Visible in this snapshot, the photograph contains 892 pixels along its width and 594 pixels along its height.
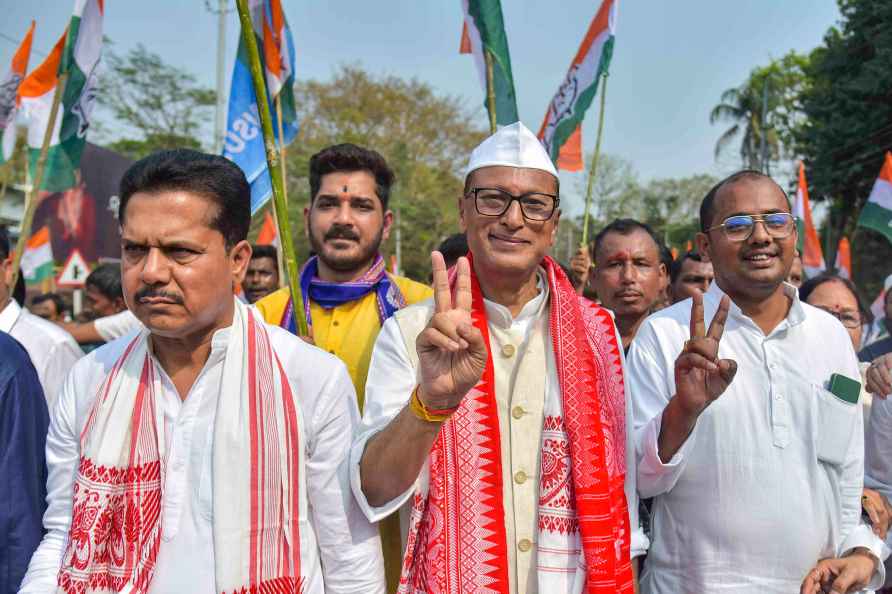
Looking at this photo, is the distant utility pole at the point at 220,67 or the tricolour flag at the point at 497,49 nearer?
the tricolour flag at the point at 497,49

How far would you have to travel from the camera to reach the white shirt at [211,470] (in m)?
1.77

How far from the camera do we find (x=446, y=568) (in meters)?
1.91

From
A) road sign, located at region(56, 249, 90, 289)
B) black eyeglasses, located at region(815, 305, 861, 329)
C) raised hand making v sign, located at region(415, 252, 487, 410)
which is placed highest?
road sign, located at region(56, 249, 90, 289)

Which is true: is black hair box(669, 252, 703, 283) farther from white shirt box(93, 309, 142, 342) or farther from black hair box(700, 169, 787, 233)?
white shirt box(93, 309, 142, 342)

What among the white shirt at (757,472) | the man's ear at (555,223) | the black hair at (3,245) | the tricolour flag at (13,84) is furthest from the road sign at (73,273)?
the white shirt at (757,472)

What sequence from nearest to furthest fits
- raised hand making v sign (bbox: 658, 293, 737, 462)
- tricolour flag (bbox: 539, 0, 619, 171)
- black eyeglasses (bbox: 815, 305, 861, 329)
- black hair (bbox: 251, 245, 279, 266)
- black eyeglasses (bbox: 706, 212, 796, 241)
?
raised hand making v sign (bbox: 658, 293, 737, 462)
black eyeglasses (bbox: 706, 212, 796, 241)
black eyeglasses (bbox: 815, 305, 861, 329)
tricolour flag (bbox: 539, 0, 619, 171)
black hair (bbox: 251, 245, 279, 266)

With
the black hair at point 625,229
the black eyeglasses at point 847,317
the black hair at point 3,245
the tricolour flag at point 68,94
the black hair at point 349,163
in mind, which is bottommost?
the black eyeglasses at point 847,317

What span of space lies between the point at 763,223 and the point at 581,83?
108 inches

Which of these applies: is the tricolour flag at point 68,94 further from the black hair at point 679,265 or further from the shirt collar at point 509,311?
the black hair at point 679,265

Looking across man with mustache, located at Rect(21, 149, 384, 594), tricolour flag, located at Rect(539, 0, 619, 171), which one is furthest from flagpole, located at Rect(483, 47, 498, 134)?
man with mustache, located at Rect(21, 149, 384, 594)

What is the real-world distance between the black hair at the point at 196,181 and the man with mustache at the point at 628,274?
85.6 inches

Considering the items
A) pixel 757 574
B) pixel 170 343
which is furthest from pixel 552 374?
pixel 170 343

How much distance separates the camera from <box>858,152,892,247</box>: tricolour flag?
7660 millimetres

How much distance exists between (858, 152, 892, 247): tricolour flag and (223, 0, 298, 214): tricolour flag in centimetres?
640
